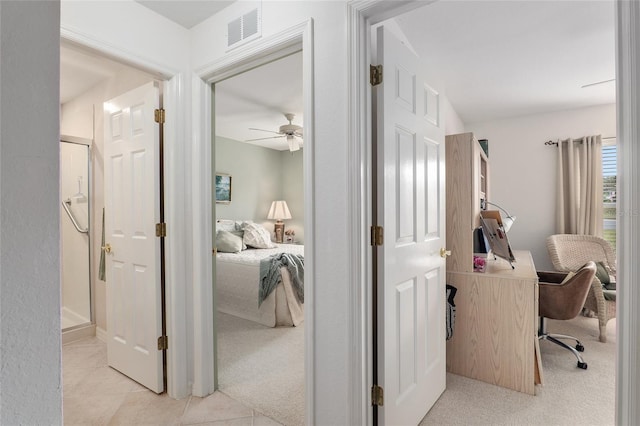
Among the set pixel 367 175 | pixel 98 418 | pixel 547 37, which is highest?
pixel 547 37

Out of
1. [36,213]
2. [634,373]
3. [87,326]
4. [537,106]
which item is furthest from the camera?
[537,106]

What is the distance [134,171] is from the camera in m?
2.30

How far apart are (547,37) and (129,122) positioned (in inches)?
123

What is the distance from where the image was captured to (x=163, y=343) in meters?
2.21

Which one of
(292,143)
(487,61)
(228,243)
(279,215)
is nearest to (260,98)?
(292,143)

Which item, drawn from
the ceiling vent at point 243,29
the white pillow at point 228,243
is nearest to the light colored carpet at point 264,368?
the white pillow at point 228,243

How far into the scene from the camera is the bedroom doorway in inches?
93.0

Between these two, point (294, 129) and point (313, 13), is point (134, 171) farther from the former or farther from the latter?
point (294, 129)

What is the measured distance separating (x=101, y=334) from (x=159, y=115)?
2318 millimetres

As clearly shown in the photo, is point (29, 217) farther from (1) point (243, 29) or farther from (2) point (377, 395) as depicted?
(1) point (243, 29)

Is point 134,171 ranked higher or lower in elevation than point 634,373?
higher

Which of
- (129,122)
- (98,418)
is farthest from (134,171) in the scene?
(98,418)

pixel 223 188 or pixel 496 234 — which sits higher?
pixel 223 188

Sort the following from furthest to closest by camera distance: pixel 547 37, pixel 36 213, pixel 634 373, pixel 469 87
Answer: pixel 469 87
pixel 547 37
pixel 634 373
pixel 36 213
